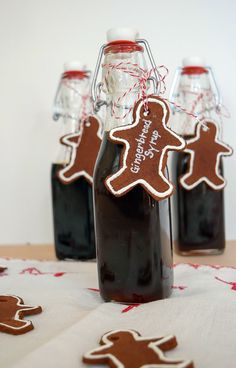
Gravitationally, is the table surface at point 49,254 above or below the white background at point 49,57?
below

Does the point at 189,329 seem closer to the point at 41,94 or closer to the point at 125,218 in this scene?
the point at 125,218

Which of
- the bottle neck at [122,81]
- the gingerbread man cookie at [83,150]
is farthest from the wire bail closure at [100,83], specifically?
the gingerbread man cookie at [83,150]

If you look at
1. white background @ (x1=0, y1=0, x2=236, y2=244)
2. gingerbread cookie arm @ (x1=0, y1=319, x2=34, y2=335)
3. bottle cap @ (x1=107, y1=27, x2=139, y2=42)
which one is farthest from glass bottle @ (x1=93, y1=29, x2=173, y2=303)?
white background @ (x1=0, y1=0, x2=236, y2=244)

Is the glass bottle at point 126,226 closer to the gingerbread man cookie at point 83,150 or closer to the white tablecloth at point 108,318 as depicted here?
the white tablecloth at point 108,318

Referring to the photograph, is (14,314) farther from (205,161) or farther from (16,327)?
(205,161)

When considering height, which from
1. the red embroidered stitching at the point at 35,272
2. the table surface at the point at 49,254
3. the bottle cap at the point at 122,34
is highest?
the bottle cap at the point at 122,34

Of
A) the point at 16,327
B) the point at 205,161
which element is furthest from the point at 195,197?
the point at 16,327
